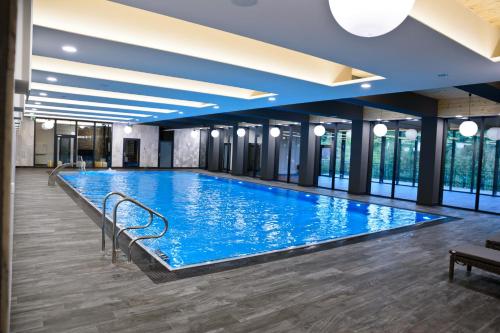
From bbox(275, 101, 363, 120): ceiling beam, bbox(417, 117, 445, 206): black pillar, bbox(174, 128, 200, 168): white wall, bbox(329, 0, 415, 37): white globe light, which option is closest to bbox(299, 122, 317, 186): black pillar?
bbox(275, 101, 363, 120): ceiling beam

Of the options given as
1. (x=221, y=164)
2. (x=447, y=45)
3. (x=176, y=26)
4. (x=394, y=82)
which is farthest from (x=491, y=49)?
(x=221, y=164)

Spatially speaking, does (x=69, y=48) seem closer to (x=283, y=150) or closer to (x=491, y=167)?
(x=491, y=167)

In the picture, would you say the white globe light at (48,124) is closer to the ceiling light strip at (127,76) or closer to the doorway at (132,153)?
the doorway at (132,153)

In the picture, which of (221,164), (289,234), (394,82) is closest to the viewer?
(394,82)

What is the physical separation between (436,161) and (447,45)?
730cm

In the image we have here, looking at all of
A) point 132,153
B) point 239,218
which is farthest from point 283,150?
point 239,218

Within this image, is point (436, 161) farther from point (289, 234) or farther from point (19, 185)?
point (19, 185)

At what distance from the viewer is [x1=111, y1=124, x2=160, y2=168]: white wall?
70.4ft

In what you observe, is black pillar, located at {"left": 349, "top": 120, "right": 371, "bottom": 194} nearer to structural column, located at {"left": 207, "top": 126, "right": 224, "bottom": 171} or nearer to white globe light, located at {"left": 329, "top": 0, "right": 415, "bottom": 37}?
structural column, located at {"left": 207, "top": 126, "right": 224, "bottom": 171}

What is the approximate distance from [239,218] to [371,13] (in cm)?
738

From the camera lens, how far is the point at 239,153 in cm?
1884

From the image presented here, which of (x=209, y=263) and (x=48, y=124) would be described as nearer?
(x=209, y=263)

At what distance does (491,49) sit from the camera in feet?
14.9

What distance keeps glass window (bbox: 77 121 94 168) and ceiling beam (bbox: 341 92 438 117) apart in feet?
Result: 57.2
